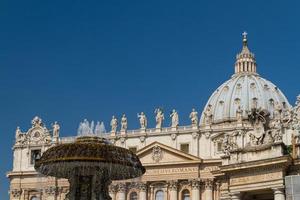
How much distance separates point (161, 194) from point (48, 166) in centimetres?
4664

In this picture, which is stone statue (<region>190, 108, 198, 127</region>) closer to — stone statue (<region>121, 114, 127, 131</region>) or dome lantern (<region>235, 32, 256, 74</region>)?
stone statue (<region>121, 114, 127, 131</region>)

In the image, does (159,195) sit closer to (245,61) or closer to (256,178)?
(256,178)

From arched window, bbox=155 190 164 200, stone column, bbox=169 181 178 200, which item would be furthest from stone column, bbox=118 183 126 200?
stone column, bbox=169 181 178 200

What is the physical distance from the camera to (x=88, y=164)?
25.1 metres

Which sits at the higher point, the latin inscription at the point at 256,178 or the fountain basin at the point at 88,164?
the latin inscription at the point at 256,178

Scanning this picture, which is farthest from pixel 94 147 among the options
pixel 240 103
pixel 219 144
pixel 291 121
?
pixel 240 103

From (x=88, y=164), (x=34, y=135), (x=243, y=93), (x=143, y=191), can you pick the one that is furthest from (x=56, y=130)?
(x=88, y=164)

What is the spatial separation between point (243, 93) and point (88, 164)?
8556 centimetres

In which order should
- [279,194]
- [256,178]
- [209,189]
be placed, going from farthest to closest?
[209,189] → [256,178] → [279,194]

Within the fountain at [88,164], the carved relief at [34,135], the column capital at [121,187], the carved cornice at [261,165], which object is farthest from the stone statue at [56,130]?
the fountain at [88,164]

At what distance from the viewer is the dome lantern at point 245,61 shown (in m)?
113

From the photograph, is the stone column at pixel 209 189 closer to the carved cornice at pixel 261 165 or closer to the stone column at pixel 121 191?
the stone column at pixel 121 191

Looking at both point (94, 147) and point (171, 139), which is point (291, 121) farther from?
point (171, 139)

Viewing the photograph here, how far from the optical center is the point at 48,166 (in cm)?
2580
